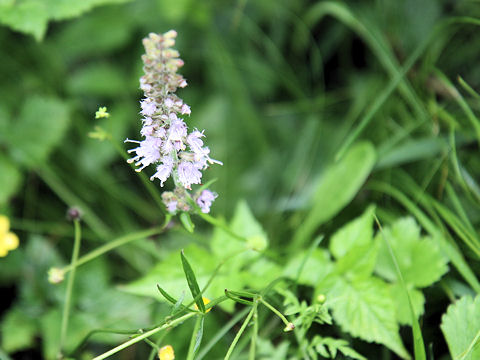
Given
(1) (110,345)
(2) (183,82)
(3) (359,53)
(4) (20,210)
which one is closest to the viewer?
(2) (183,82)

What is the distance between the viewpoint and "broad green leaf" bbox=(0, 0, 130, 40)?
2105 mm

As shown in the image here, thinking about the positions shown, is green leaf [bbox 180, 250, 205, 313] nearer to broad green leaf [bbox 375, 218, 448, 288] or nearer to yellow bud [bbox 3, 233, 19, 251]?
broad green leaf [bbox 375, 218, 448, 288]

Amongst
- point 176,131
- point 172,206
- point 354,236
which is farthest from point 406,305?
point 176,131

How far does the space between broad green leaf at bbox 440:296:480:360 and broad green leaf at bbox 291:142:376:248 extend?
0.71 meters

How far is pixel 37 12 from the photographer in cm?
216

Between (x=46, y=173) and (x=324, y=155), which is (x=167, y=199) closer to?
(x=46, y=173)

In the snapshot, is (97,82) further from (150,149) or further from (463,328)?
(463,328)

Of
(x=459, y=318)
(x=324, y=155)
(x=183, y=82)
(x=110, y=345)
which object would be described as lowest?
(x=459, y=318)

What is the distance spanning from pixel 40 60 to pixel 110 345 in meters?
1.97

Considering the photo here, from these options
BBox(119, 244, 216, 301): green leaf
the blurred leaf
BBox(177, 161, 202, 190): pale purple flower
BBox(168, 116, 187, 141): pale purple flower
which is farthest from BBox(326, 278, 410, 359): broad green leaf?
the blurred leaf

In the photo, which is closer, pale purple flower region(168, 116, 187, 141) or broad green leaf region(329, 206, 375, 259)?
pale purple flower region(168, 116, 187, 141)

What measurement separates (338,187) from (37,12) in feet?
5.70

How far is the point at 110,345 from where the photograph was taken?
2.25 meters

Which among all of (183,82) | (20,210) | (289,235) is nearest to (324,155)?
(289,235)
